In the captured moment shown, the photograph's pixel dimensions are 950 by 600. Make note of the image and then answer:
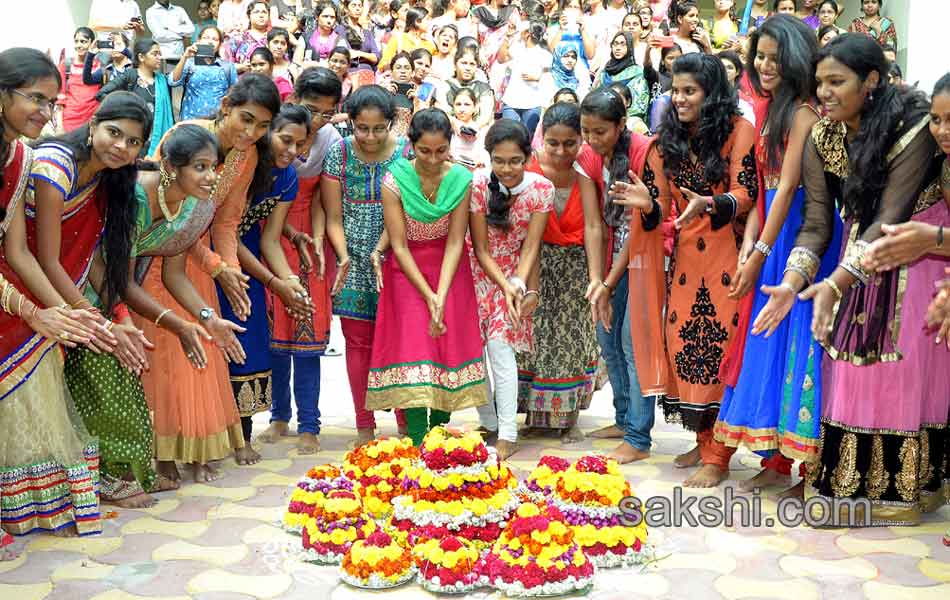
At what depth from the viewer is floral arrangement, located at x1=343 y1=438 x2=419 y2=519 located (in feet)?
12.5

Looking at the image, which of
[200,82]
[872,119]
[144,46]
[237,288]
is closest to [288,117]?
[237,288]

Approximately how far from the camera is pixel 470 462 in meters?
3.58

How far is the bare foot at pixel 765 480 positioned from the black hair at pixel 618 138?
1.36 m

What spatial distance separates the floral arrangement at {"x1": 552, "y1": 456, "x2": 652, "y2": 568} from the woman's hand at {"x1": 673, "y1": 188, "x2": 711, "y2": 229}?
3.59 ft

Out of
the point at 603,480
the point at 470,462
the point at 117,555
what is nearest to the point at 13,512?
the point at 117,555

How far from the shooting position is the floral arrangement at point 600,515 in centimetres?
352

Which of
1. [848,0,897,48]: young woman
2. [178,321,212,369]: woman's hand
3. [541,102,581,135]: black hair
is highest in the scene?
[848,0,897,48]: young woman

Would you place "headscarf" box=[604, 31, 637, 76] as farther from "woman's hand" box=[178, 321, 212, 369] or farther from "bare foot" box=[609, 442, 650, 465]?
"woman's hand" box=[178, 321, 212, 369]

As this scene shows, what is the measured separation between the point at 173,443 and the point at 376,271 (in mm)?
1210

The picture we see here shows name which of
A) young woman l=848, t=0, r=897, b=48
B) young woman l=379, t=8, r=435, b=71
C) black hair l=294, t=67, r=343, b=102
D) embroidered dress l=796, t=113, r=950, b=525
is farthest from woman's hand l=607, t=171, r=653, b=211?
young woman l=848, t=0, r=897, b=48

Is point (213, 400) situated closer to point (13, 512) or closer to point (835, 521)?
point (13, 512)

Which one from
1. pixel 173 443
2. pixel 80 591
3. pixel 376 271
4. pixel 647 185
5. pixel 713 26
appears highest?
pixel 713 26

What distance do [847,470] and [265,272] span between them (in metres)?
2.74

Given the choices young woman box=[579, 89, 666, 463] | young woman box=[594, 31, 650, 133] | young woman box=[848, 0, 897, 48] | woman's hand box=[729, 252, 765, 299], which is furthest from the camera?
young woman box=[848, 0, 897, 48]
